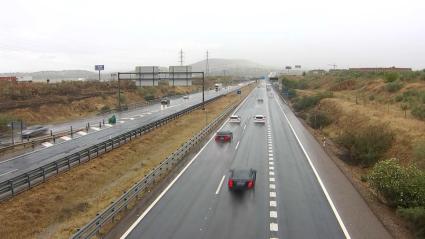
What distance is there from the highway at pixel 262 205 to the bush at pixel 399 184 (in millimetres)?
1361

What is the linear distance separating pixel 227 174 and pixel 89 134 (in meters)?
24.1

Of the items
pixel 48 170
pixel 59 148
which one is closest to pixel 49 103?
pixel 59 148

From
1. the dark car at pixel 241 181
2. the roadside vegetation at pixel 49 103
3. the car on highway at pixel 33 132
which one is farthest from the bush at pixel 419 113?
Result: the roadside vegetation at pixel 49 103

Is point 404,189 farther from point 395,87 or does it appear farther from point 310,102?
point 310,102

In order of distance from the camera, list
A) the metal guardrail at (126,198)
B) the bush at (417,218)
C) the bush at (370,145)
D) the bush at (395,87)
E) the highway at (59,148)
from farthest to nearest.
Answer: the bush at (395,87) → the bush at (370,145) → the highway at (59,148) → the bush at (417,218) → the metal guardrail at (126,198)

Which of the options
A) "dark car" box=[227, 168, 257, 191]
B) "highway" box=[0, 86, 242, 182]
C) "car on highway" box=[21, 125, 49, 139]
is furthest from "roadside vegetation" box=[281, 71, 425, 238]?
"car on highway" box=[21, 125, 49, 139]

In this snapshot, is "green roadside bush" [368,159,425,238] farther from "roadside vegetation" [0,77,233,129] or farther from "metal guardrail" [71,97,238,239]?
"roadside vegetation" [0,77,233,129]

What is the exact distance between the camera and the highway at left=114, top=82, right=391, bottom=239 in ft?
55.7

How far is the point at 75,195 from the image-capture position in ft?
82.9

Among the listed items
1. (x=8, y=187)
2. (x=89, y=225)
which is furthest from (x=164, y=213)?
(x=8, y=187)

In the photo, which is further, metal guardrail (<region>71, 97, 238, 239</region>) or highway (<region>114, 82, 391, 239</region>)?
highway (<region>114, 82, 391, 239</region>)

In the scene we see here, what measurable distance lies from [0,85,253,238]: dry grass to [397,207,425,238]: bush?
1429cm

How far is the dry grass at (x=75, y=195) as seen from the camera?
19766 mm

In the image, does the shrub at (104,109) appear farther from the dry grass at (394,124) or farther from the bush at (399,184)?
the bush at (399,184)
